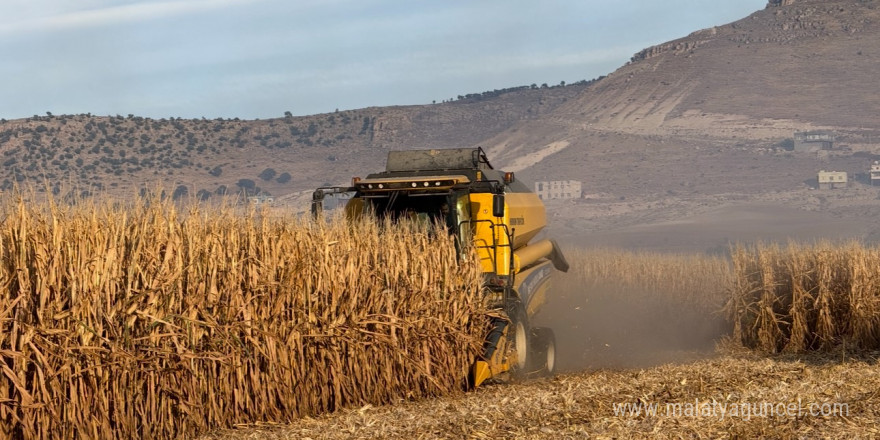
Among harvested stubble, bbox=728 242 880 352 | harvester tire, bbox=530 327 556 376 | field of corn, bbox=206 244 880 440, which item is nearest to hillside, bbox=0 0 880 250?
field of corn, bbox=206 244 880 440

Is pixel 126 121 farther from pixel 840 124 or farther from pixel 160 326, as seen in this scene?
pixel 160 326

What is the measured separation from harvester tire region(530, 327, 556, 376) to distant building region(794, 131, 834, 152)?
5067 inches

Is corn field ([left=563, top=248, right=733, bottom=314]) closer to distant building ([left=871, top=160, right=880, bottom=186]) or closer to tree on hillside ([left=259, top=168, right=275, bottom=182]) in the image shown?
distant building ([left=871, top=160, right=880, bottom=186])

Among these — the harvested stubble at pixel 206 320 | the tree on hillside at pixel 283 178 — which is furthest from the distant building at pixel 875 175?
the harvested stubble at pixel 206 320

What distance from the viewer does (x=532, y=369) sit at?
1495 cm

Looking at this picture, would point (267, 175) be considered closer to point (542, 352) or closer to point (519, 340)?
point (542, 352)

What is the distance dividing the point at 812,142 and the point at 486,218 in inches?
A: 5189

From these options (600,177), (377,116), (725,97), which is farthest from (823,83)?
(377,116)

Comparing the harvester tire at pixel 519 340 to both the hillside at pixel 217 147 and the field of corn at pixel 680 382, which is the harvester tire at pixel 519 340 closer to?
the field of corn at pixel 680 382

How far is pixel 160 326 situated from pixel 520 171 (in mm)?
136497

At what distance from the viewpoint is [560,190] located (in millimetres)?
121500

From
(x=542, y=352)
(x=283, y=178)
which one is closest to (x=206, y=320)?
(x=542, y=352)

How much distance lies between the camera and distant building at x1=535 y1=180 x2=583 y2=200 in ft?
393

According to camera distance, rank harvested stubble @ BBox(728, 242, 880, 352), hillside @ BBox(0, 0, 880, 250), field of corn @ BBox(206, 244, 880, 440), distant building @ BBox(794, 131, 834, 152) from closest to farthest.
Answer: field of corn @ BBox(206, 244, 880, 440) < harvested stubble @ BBox(728, 242, 880, 352) < hillside @ BBox(0, 0, 880, 250) < distant building @ BBox(794, 131, 834, 152)
